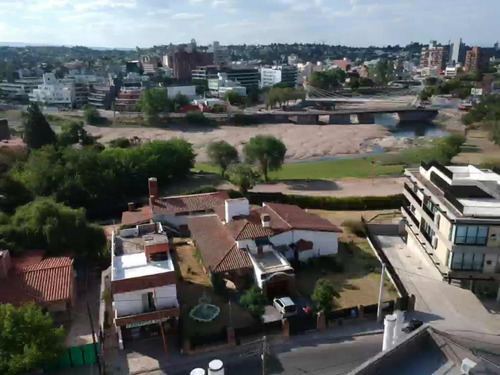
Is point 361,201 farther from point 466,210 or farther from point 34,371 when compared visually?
point 34,371

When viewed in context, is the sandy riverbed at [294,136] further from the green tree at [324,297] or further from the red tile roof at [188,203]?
the green tree at [324,297]

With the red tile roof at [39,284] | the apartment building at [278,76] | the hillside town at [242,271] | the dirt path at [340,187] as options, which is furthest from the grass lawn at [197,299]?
the apartment building at [278,76]

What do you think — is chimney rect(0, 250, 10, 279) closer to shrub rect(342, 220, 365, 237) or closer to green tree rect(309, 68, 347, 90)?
shrub rect(342, 220, 365, 237)

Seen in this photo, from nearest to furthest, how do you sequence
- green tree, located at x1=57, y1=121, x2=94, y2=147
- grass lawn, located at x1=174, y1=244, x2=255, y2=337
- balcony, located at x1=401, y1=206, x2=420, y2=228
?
grass lawn, located at x1=174, y1=244, x2=255, y2=337
balcony, located at x1=401, y1=206, x2=420, y2=228
green tree, located at x1=57, y1=121, x2=94, y2=147

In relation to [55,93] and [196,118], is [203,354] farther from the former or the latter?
[55,93]

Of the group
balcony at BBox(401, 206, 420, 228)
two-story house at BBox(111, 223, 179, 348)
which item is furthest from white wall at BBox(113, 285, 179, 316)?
balcony at BBox(401, 206, 420, 228)

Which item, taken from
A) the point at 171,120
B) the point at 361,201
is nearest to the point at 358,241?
the point at 361,201

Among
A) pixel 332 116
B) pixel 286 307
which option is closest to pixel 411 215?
pixel 286 307
